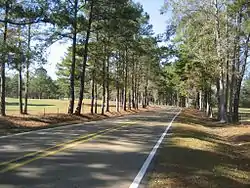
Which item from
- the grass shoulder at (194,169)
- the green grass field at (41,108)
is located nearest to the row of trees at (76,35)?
the green grass field at (41,108)

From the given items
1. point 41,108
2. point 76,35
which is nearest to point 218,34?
point 76,35

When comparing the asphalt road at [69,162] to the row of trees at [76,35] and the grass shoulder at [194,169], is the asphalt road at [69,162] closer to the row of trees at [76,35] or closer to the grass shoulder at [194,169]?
Result: the grass shoulder at [194,169]

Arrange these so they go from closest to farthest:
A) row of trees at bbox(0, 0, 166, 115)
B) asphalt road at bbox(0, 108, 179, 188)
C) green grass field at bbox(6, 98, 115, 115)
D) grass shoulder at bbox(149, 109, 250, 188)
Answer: asphalt road at bbox(0, 108, 179, 188) → grass shoulder at bbox(149, 109, 250, 188) → row of trees at bbox(0, 0, 166, 115) → green grass field at bbox(6, 98, 115, 115)

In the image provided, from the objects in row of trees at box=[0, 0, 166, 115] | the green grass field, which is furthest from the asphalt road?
the green grass field

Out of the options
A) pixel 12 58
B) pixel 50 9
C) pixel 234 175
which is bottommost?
pixel 234 175

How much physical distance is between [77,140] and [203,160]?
513 cm

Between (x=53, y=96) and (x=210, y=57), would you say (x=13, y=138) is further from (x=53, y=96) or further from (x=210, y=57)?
(x=53, y=96)

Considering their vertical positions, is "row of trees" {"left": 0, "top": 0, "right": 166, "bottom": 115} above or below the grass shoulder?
above

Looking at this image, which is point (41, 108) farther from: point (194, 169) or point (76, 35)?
point (194, 169)

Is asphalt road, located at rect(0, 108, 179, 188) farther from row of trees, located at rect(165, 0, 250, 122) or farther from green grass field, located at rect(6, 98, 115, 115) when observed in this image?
green grass field, located at rect(6, 98, 115, 115)

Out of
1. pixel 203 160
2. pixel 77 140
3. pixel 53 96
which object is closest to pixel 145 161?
pixel 203 160

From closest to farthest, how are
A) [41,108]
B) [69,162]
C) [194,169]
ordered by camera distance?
[69,162] < [194,169] < [41,108]

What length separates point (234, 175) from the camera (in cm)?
987

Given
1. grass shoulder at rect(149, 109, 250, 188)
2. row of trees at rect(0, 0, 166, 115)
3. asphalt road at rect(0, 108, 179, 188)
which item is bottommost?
grass shoulder at rect(149, 109, 250, 188)
